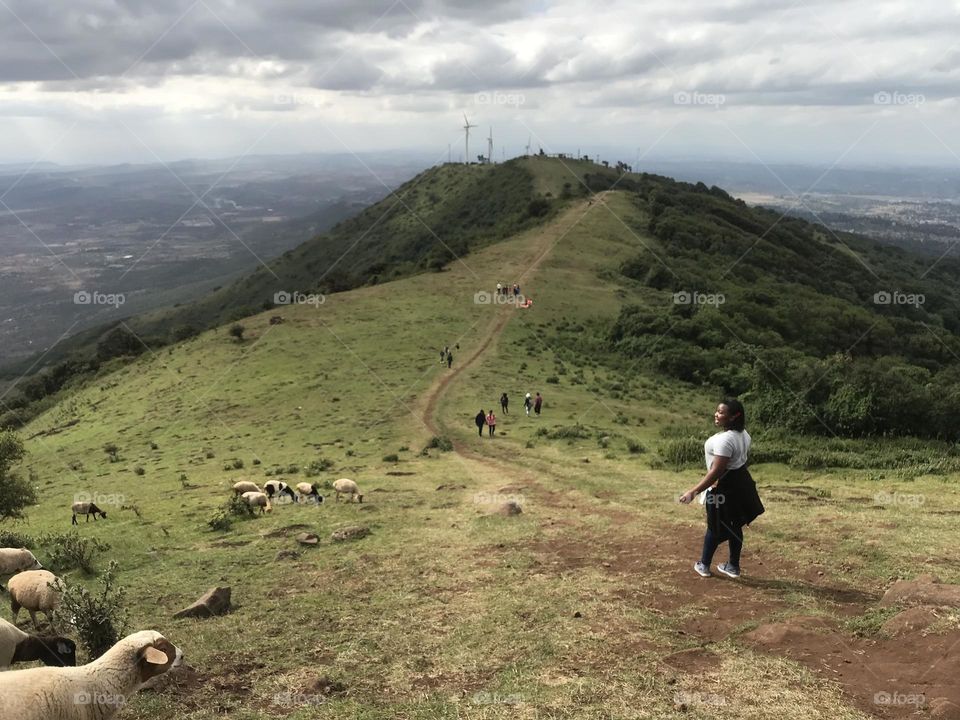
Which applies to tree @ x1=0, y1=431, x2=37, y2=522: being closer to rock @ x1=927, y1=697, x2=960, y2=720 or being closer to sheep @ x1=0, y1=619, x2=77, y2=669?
sheep @ x1=0, y1=619, x2=77, y2=669

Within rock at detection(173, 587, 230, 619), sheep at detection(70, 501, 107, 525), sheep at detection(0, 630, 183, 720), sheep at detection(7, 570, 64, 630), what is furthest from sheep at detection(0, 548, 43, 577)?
sheep at detection(70, 501, 107, 525)

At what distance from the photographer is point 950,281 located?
137875 mm

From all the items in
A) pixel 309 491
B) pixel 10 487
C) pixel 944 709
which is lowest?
pixel 309 491

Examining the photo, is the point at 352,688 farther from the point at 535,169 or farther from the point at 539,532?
the point at 535,169

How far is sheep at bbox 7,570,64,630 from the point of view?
9641 mm

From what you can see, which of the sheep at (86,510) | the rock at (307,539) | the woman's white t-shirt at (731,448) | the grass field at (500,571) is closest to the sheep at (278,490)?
the grass field at (500,571)

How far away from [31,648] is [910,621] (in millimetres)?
10301

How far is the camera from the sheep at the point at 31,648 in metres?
7.29

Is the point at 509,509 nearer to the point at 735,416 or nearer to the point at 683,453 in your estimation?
the point at 735,416

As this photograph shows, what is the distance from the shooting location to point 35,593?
9742mm

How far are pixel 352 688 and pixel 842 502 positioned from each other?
43.5 ft

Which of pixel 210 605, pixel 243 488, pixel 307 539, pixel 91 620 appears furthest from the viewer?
pixel 243 488

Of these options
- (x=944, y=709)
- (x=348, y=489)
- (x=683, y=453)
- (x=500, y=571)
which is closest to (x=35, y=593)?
(x=500, y=571)

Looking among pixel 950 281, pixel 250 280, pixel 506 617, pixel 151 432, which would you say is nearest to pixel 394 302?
pixel 151 432
